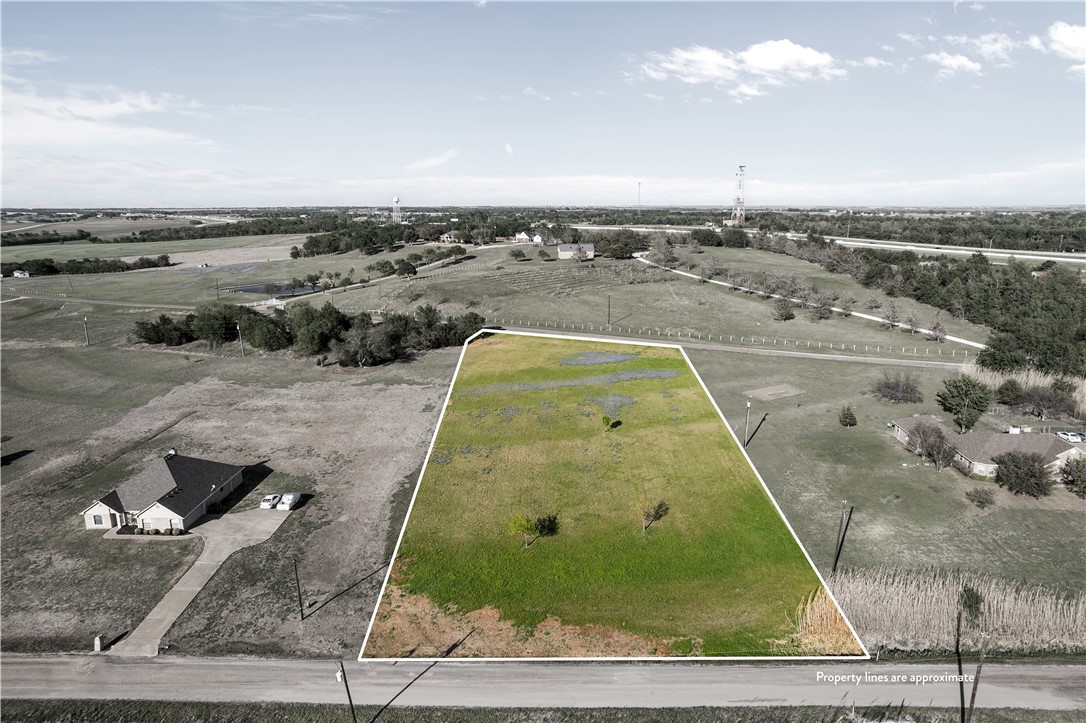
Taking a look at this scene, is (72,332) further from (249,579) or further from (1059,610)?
(1059,610)

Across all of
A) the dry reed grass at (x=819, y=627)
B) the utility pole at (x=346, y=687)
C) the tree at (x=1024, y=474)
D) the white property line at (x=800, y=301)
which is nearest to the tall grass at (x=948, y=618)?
the dry reed grass at (x=819, y=627)

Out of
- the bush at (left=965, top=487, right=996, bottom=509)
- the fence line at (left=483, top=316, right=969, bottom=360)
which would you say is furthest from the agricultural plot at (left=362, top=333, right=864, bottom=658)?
the fence line at (left=483, top=316, right=969, bottom=360)

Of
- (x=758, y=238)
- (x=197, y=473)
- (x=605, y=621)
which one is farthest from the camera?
(x=758, y=238)

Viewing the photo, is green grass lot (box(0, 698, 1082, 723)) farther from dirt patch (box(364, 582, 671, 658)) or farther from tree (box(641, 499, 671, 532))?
tree (box(641, 499, 671, 532))

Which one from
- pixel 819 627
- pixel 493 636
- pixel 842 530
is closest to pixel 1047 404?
pixel 842 530

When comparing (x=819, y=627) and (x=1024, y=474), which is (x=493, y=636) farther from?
(x=1024, y=474)

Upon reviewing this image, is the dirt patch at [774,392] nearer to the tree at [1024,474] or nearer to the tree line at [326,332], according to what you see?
the tree at [1024,474]

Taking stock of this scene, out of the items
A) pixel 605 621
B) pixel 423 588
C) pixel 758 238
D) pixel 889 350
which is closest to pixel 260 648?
pixel 423 588
